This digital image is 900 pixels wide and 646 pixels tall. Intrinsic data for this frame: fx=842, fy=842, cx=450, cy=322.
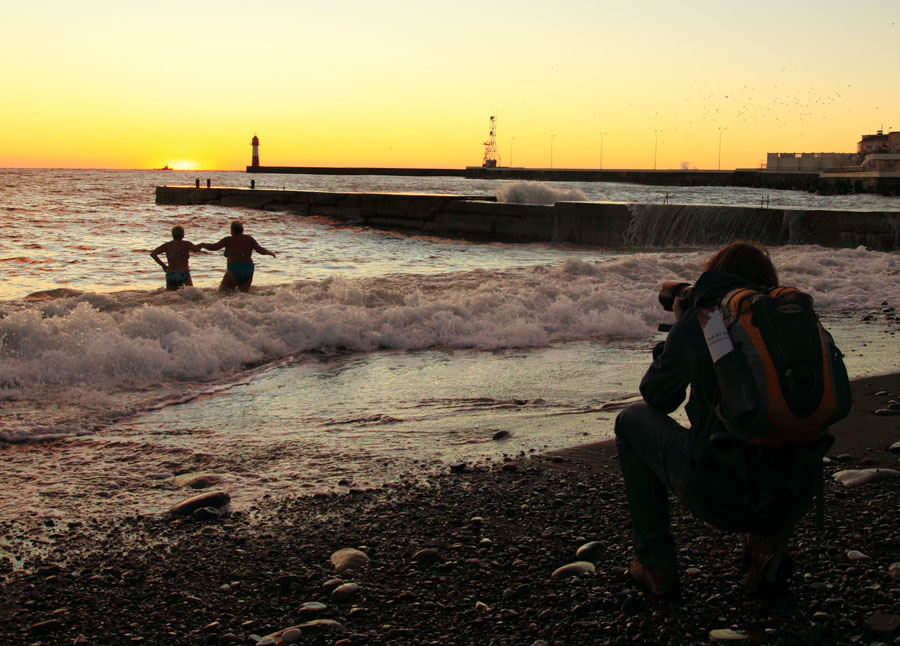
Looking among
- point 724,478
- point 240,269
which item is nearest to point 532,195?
point 240,269

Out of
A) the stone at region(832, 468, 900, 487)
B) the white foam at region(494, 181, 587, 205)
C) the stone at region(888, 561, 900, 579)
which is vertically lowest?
the stone at region(888, 561, 900, 579)

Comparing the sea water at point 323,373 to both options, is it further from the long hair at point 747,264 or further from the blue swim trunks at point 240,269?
the long hair at point 747,264

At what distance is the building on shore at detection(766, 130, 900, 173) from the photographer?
83606 mm

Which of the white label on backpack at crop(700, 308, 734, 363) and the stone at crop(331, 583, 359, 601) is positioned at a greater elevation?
the white label on backpack at crop(700, 308, 734, 363)

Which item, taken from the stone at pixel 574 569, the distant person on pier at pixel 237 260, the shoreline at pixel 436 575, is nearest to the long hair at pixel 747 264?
the shoreline at pixel 436 575

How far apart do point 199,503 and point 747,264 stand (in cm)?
274

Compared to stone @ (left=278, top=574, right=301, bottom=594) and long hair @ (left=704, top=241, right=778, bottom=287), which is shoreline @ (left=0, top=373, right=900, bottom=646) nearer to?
stone @ (left=278, top=574, right=301, bottom=594)

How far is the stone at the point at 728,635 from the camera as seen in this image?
2.66 meters

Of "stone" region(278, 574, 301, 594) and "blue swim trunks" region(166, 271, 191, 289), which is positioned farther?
"blue swim trunks" region(166, 271, 191, 289)

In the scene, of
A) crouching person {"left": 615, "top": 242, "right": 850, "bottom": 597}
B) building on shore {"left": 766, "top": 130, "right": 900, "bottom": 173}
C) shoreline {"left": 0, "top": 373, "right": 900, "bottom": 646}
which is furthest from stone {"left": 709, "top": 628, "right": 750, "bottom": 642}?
building on shore {"left": 766, "top": 130, "right": 900, "bottom": 173}

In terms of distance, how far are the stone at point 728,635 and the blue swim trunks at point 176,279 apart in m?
10.7

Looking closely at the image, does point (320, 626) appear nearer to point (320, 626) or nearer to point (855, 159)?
point (320, 626)

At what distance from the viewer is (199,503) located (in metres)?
4.03

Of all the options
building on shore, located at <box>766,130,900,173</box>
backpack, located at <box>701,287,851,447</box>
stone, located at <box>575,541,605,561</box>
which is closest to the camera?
backpack, located at <box>701,287,851,447</box>
